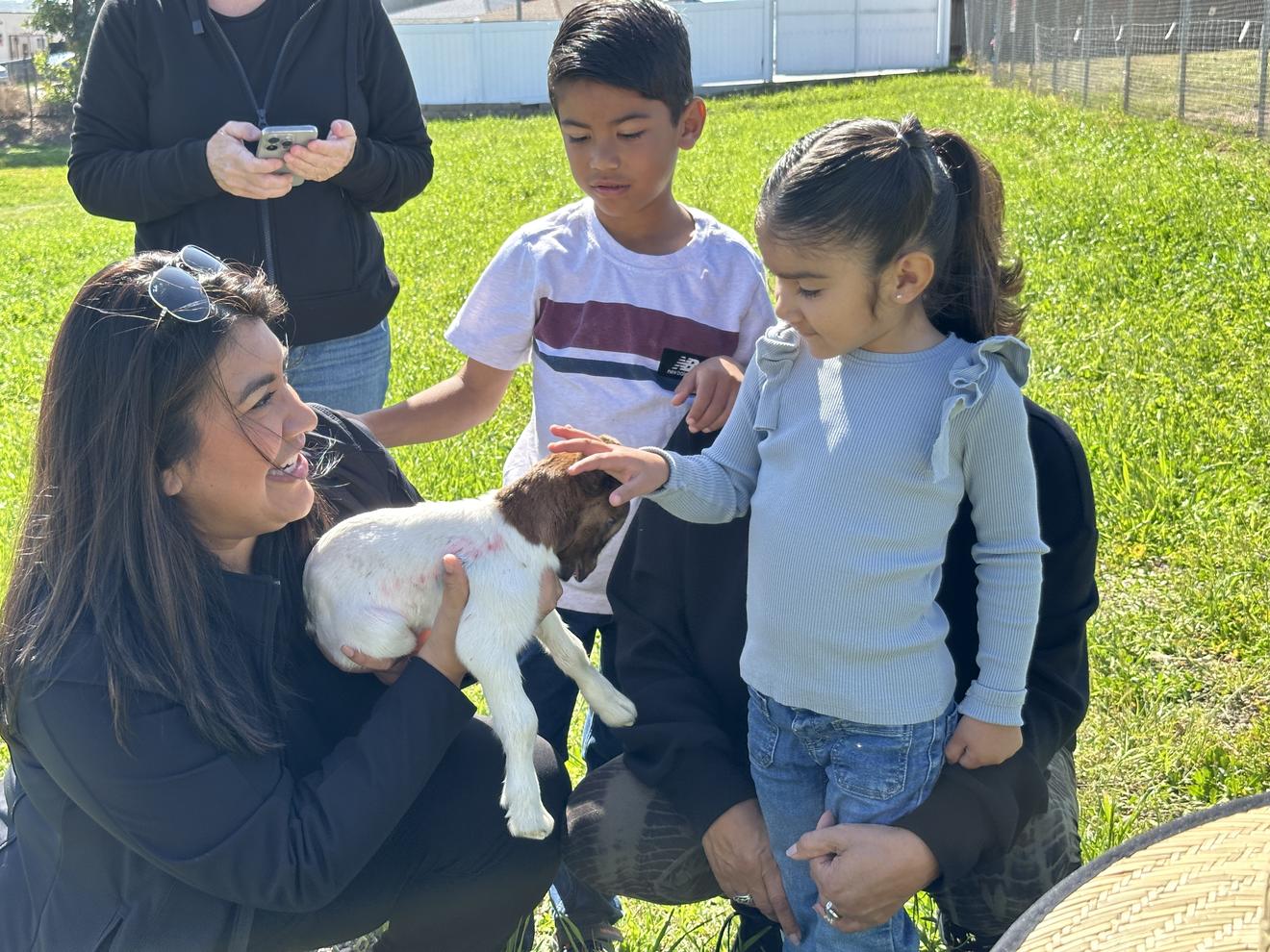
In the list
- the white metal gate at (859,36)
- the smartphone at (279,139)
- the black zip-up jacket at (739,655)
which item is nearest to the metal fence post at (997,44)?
the white metal gate at (859,36)

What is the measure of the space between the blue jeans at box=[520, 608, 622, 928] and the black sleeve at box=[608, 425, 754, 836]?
1.06 ft

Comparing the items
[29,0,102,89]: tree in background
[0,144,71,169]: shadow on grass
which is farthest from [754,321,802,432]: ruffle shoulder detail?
[29,0,102,89]: tree in background

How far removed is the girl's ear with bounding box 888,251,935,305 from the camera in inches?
86.7

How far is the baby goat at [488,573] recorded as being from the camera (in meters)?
2.35

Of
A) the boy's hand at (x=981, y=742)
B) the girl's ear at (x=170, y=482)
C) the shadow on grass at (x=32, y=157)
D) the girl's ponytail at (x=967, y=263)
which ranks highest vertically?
the girl's ponytail at (x=967, y=263)

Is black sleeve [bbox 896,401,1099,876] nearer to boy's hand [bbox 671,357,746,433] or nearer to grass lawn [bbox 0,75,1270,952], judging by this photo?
boy's hand [bbox 671,357,746,433]

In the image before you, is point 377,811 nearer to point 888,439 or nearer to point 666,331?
point 888,439

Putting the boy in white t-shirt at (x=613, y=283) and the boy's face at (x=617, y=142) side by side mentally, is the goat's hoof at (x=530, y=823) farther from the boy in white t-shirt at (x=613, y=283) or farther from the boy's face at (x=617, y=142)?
the boy's face at (x=617, y=142)

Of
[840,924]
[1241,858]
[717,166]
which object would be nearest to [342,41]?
[840,924]

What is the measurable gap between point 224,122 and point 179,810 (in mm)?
2118

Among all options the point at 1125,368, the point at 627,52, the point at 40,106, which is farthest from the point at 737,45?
the point at 627,52

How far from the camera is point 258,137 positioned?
11.0ft

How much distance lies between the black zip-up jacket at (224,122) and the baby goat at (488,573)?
1268mm

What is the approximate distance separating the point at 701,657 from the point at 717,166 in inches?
483
